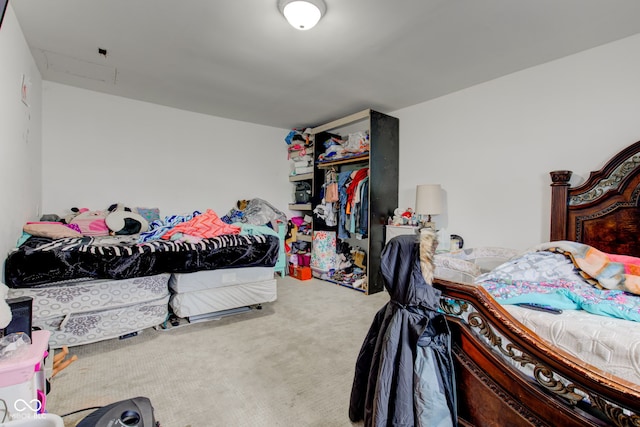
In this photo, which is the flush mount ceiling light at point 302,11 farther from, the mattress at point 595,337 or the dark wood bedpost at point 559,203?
the dark wood bedpost at point 559,203

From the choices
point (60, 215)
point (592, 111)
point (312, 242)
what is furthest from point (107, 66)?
point (592, 111)

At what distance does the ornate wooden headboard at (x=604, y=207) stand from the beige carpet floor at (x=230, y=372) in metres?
1.88

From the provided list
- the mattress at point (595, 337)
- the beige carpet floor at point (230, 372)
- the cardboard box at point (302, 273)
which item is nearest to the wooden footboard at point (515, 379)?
the mattress at point (595, 337)

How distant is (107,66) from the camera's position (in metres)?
2.72

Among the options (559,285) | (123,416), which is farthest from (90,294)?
(559,285)

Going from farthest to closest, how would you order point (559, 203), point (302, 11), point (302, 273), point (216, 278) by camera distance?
1. point (302, 273)
2. point (216, 278)
3. point (559, 203)
4. point (302, 11)

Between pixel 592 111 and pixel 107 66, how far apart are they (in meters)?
4.23

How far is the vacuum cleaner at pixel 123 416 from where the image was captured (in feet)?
3.15

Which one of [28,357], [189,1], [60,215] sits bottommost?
[28,357]

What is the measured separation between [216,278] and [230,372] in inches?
36.5

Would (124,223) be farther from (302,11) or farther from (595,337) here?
(595,337)

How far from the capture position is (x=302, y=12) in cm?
180

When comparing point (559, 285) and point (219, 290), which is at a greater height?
point (559, 285)

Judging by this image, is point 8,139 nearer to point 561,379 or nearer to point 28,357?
point 28,357
